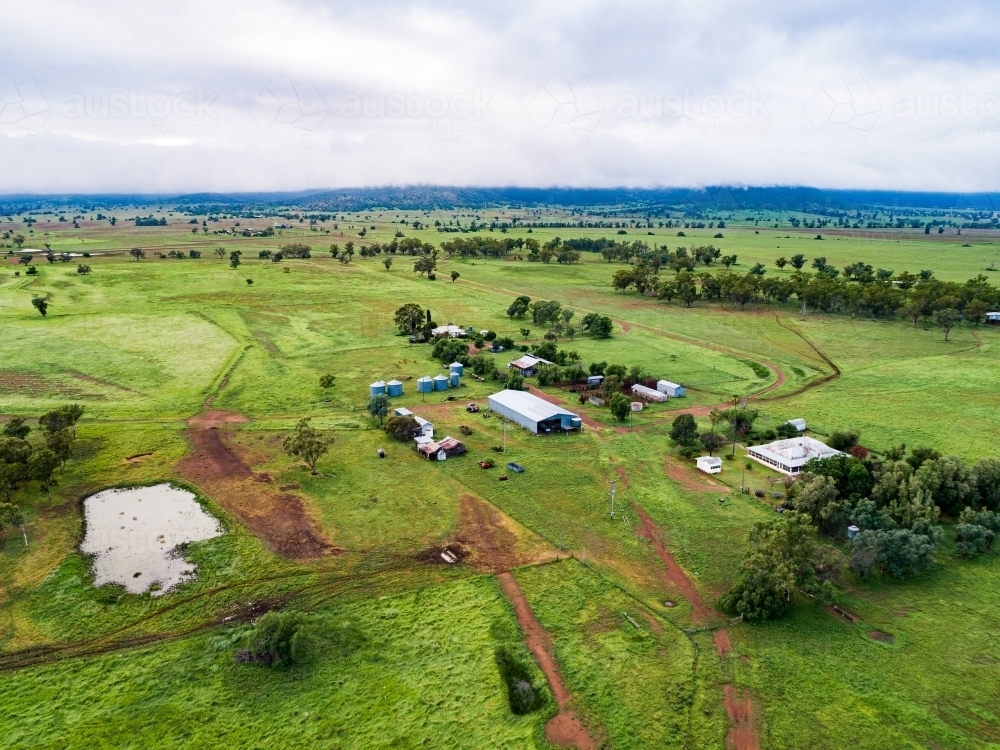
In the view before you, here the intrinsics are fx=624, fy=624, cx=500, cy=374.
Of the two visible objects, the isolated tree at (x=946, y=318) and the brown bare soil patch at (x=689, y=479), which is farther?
the isolated tree at (x=946, y=318)

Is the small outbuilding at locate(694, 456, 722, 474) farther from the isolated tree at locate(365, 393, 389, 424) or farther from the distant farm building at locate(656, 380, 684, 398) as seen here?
the isolated tree at locate(365, 393, 389, 424)

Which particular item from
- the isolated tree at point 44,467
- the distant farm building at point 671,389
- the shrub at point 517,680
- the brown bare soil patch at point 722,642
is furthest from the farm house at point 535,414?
the isolated tree at point 44,467

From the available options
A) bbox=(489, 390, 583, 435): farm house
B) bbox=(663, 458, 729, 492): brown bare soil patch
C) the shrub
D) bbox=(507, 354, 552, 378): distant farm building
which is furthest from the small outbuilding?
bbox=(507, 354, 552, 378): distant farm building

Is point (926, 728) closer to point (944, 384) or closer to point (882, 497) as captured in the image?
point (882, 497)

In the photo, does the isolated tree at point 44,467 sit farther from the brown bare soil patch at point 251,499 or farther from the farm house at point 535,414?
the farm house at point 535,414

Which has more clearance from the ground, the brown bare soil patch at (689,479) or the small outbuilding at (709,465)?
the small outbuilding at (709,465)

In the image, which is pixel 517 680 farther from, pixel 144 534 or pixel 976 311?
pixel 976 311

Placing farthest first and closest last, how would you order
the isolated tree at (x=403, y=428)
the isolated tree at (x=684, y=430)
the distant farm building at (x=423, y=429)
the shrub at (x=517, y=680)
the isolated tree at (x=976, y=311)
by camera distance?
the isolated tree at (x=976, y=311)
the distant farm building at (x=423, y=429)
the isolated tree at (x=403, y=428)
the isolated tree at (x=684, y=430)
the shrub at (x=517, y=680)
